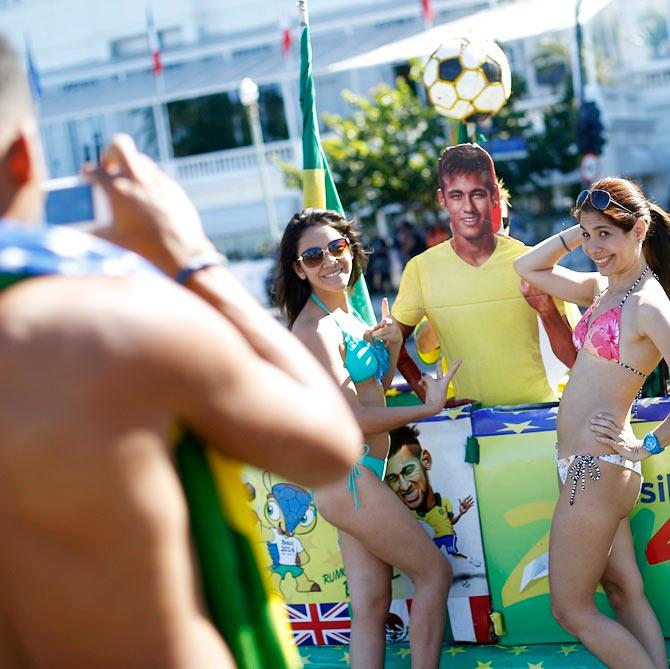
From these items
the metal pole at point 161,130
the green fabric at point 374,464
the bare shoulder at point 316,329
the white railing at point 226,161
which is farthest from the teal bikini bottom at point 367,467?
the metal pole at point 161,130

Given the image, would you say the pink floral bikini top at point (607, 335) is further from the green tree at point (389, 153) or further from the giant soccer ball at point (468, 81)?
the green tree at point (389, 153)

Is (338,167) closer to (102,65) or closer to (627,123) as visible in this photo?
(627,123)

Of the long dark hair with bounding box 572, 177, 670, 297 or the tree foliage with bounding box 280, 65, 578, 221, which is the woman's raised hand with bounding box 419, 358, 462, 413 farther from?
the tree foliage with bounding box 280, 65, 578, 221

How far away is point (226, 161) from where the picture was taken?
32.2 metres

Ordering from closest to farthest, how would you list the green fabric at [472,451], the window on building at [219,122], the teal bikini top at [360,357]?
1. the teal bikini top at [360,357]
2. the green fabric at [472,451]
3. the window on building at [219,122]

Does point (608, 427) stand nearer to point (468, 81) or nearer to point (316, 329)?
point (316, 329)

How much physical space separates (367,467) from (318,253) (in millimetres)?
761

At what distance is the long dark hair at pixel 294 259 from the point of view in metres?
4.01

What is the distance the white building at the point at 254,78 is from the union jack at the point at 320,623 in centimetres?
2342

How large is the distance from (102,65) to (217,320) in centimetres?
3527

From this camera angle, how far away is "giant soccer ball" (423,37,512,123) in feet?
16.0

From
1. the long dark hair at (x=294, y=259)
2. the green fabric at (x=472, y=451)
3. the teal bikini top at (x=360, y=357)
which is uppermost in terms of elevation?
the long dark hair at (x=294, y=259)

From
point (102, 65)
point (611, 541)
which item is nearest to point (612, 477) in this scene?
point (611, 541)

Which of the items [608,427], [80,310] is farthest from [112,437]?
[608,427]
